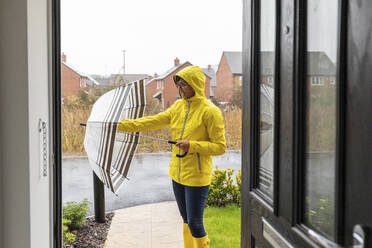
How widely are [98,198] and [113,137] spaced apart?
1.55 m

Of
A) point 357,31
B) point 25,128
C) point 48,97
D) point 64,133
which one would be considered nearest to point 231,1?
point 64,133

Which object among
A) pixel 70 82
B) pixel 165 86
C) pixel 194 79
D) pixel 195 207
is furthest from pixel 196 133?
pixel 70 82

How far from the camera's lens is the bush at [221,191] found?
4.13 m

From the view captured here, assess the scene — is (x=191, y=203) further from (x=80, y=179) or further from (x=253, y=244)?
(x=80, y=179)

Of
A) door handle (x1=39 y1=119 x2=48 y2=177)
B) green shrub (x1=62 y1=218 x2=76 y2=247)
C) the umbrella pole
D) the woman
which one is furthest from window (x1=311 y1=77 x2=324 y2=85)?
the umbrella pole

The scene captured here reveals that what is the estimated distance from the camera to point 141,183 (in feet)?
14.0

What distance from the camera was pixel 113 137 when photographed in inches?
81.8

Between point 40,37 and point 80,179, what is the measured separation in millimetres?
2915

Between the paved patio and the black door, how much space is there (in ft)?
6.64

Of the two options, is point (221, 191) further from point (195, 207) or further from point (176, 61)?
point (195, 207)

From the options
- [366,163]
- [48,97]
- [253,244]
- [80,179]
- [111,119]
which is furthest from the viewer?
[80,179]

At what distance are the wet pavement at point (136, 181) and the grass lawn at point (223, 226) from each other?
69cm

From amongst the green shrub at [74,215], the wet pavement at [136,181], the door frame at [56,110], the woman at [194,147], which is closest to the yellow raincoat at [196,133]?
the woman at [194,147]

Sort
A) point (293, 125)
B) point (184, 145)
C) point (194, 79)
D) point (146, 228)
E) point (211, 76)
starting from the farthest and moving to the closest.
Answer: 1. point (211, 76)
2. point (146, 228)
3. point (194, 79)
4. point (184, 145)
5. point (293, 125)
